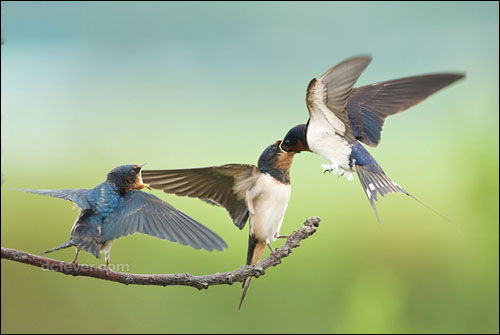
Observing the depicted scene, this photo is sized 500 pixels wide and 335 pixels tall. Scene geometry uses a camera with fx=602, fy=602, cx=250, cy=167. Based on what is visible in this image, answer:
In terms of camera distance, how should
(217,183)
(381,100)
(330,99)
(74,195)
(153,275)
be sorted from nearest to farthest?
1. (153,275)
2. (74,195)
3. (330,99)
4. (217,183)
5. (381,100)

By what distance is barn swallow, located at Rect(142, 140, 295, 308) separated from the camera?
1.28 metres

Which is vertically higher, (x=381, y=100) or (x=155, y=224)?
(x=381, y=100)

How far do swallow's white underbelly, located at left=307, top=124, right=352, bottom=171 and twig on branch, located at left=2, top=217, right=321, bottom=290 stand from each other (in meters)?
0.19

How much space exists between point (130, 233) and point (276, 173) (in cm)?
46

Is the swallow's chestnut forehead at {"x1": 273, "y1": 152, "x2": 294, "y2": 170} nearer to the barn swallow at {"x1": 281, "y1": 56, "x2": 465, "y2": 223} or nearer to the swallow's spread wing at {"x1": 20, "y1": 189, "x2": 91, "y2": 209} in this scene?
the barn swallow at {"x1": 281, "y1": 56, "x2": 465, "y2": 223}

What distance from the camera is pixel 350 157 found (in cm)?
121

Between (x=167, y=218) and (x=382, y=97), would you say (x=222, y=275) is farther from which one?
(x=382, y=97)

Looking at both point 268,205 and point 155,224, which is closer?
point 155,224

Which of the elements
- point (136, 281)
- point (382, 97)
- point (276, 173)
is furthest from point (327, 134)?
point (382, 97)

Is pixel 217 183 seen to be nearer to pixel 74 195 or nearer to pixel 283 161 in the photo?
pixel 283 161

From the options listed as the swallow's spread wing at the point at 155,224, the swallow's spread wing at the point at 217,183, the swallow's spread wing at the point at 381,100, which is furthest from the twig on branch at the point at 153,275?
the swallow's spread wing at the point at 381,100

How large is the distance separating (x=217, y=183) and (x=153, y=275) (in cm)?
48

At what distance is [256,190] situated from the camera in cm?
132

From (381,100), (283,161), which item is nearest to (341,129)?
(283,161)
